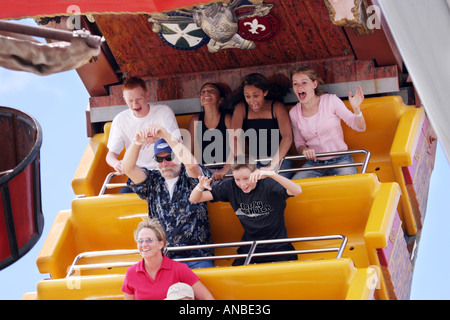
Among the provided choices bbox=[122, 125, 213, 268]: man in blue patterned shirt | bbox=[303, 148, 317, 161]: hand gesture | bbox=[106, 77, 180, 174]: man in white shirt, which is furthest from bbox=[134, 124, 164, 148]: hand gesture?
bbox=[303, 148, 317, 161]: hand gesture

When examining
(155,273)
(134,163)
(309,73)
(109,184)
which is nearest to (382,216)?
(309,73)

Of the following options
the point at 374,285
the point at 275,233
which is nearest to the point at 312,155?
the point at 275,233

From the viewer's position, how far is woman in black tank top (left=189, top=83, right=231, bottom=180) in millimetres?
4613

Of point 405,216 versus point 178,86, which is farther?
point 178,86

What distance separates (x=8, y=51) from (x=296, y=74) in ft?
8.51

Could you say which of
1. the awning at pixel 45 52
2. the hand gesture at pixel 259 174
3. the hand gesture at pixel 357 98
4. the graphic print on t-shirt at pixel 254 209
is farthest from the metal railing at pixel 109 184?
the awning at pixel 45 52

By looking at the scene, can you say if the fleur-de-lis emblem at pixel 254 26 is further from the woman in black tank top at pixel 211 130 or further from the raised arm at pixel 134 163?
the raised arm at pixel 134 163

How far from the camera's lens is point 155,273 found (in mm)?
3650

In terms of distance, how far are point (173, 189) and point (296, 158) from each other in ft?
2.30

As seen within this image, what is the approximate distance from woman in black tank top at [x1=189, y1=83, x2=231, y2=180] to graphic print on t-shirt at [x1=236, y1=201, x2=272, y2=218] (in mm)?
702

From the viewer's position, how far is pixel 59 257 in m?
4.29

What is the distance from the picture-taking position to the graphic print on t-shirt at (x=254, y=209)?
3.89 metres

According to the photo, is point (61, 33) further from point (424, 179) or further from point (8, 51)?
point (424, 179)
